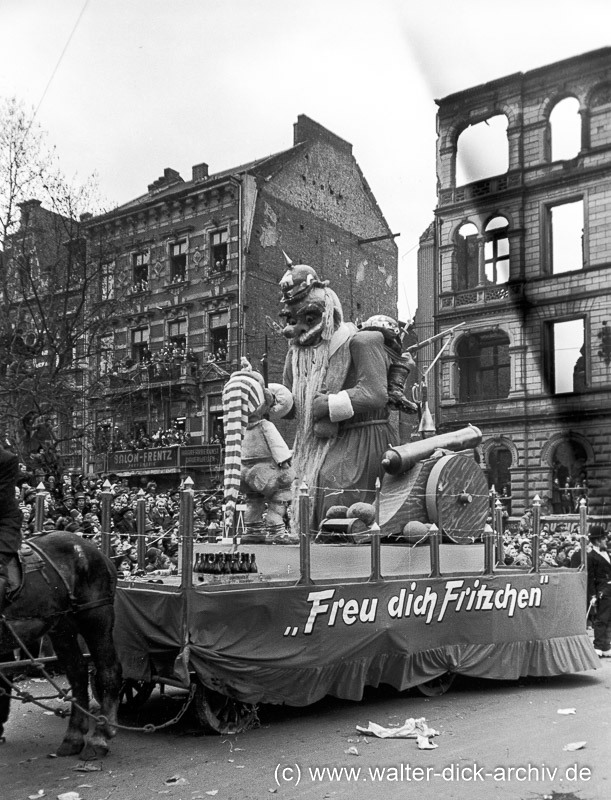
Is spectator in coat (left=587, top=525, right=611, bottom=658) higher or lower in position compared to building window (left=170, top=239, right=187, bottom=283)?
lower

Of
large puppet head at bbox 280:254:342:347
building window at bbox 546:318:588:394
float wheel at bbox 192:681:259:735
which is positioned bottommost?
float wheel at bbox 192:681:259:735

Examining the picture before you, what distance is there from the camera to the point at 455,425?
11.7 meters

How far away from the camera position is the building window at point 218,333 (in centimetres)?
3384

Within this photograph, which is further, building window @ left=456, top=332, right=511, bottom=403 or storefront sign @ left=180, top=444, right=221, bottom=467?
storefront sign @ left=180, top=444, right=221, bottom=467

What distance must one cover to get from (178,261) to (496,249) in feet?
91.7

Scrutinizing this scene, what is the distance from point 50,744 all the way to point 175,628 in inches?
49.1

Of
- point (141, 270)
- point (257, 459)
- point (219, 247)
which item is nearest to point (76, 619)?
point (257, 459)

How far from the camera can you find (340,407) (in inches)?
364

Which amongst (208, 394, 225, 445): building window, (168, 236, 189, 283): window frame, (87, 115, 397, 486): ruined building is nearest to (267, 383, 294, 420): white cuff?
(87, 115, 397, 486): ruined building

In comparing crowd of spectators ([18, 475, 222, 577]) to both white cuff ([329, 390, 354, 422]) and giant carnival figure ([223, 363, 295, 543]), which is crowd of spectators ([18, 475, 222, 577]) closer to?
giant carnival figure ([223, 363, 295, 543])

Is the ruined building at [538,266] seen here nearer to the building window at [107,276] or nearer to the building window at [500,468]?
the building window at [500,468]

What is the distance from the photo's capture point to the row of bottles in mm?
7168

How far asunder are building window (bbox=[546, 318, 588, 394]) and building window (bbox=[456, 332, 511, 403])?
679 mm

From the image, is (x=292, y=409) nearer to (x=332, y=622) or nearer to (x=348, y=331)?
(x=348, y=331)
